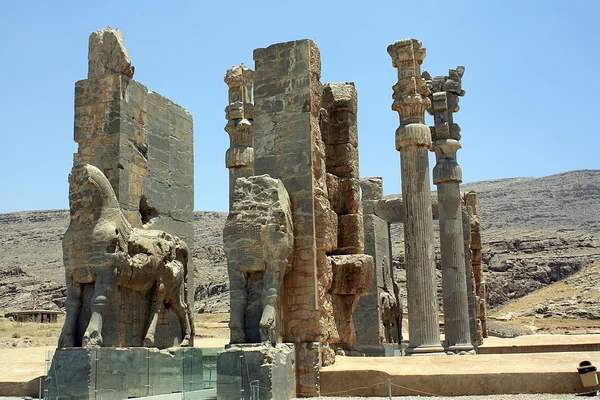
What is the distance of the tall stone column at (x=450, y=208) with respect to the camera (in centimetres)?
1434

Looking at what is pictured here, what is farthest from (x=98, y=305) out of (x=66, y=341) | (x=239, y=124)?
(x=239, y=124)

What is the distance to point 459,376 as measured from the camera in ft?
24.1

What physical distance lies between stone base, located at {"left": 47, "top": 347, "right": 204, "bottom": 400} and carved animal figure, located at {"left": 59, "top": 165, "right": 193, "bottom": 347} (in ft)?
0.87

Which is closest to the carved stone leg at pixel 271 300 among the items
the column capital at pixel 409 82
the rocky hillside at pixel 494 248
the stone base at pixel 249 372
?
the stone base at pixel 249 372

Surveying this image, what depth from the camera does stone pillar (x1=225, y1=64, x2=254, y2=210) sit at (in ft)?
50.0

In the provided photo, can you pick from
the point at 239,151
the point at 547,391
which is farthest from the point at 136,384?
the point at 239,151

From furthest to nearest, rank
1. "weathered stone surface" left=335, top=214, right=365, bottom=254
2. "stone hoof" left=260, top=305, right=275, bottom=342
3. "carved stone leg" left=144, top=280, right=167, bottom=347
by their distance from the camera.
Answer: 1. "carved stone leg" left=144, top=280, right=167, bottom=347
2. "weathered stone surface" left=335, top=214, right=365, bottom=254
3. "stone hoof" left=260, top=305, right=275, bottom=342

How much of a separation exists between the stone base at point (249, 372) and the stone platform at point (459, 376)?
93 centimetres

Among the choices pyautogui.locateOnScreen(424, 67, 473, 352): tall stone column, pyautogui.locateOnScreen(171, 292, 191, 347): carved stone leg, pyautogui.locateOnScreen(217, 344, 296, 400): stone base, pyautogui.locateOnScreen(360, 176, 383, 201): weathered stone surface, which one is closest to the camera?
pyautogui.locateOnScreen(217, 344, 296, 400): stone base

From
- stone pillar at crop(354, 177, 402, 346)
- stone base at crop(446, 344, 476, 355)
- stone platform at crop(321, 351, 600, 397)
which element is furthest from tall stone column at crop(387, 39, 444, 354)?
stone platform at crop(321, 351, 600, 397)

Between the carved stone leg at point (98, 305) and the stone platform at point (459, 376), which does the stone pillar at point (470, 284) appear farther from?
the carved stone leg at point (98, 305)

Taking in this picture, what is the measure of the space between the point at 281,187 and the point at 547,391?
Answer: 3.58 metres

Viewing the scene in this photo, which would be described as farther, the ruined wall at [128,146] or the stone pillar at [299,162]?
the ruined wall at [128,146]

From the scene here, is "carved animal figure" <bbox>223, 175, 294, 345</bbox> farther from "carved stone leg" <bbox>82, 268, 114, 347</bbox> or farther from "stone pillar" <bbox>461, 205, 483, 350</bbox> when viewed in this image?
"stone pillar" <bbox>461, 205, 483, 350</bbox>
